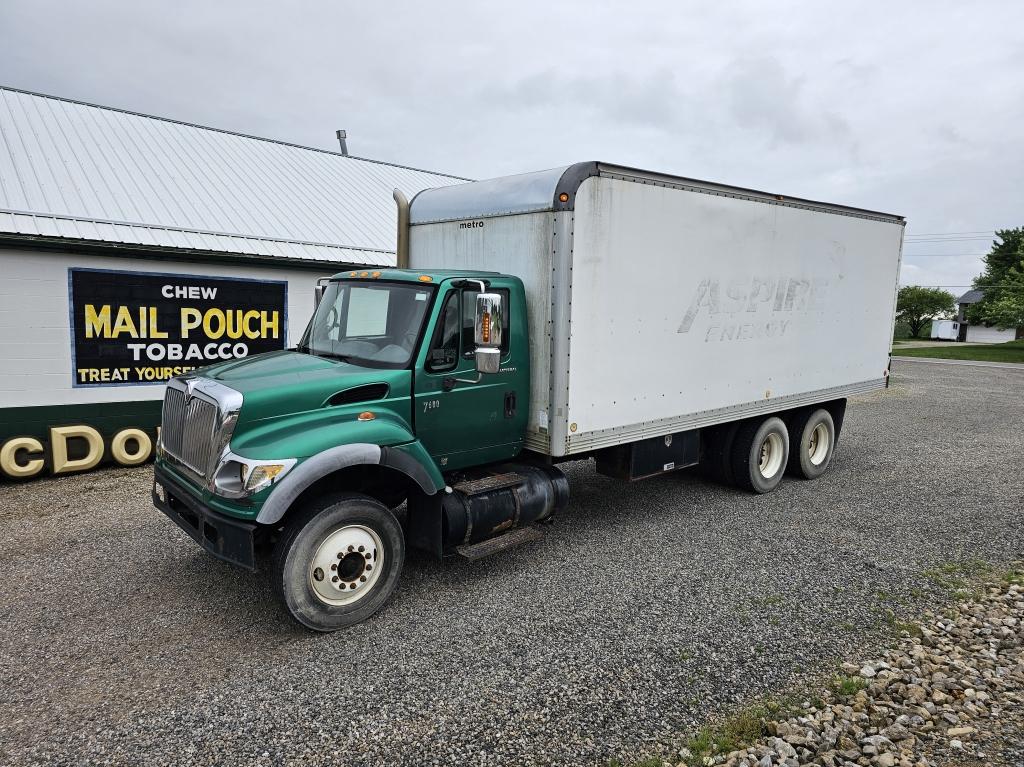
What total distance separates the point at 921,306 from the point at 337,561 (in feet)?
279

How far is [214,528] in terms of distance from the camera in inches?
182

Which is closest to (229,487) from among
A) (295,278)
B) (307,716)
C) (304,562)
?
(304,562)

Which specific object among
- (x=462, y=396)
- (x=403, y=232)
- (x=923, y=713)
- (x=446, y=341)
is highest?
(x=403, y=232)

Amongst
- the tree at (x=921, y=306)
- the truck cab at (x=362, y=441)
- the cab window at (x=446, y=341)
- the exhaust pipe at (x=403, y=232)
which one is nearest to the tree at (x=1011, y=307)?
the tree at (x=921, y=306)

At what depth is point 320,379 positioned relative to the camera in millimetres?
4977

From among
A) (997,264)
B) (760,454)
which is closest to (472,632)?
(760,454)

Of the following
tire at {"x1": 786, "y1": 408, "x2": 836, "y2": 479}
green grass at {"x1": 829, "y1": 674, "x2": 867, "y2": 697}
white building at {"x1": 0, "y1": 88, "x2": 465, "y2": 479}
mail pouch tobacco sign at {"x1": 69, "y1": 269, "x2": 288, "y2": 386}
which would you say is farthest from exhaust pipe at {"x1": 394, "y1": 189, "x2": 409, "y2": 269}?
tire at {"x1": 786, "y1": 408, "x2": 836, "y2": 479}

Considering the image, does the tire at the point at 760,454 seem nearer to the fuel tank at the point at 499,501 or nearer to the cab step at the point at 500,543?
the fuel tank at the point at 499,501

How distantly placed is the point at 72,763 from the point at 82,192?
8914 millimetres

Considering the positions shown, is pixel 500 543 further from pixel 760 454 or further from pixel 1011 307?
pixel 1011 307

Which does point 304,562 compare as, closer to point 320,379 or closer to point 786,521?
point 320,379

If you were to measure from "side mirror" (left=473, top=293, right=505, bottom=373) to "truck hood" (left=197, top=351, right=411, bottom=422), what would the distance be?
2.07 ft

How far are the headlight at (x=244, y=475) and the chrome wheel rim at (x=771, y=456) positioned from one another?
6.45 m

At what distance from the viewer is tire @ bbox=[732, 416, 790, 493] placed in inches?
325
